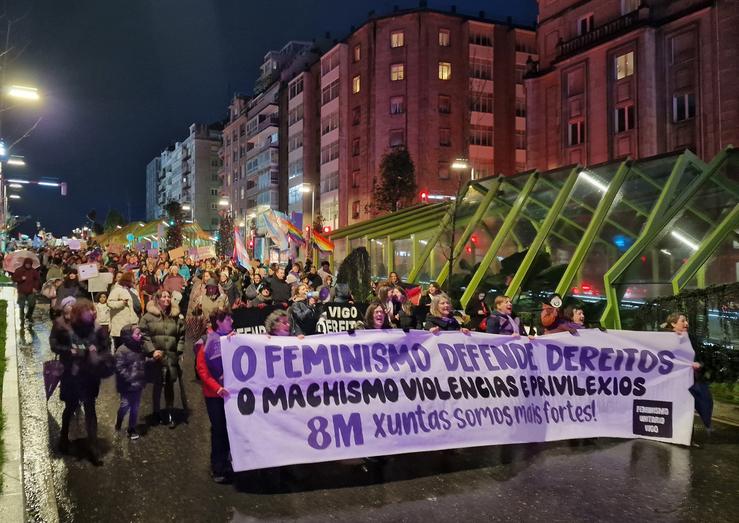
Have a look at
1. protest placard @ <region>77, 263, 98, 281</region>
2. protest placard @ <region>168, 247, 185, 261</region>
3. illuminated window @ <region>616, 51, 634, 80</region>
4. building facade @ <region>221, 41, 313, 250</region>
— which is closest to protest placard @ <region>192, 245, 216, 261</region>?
protest placard @ <region>168, 247, 185, 261</region>

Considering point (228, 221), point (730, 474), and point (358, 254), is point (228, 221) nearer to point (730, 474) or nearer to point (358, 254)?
point (358, 254)

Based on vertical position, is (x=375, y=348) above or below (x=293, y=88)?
below

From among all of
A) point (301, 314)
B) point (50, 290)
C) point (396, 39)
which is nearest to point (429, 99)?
point (396, 39)

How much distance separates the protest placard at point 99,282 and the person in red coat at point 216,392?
899 centimetres

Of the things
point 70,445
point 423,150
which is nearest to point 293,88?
point 423,150

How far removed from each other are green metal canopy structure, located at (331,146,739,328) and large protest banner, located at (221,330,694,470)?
422 centimetres

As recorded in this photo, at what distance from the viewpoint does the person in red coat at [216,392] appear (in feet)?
18.7

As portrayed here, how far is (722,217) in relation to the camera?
1182 centimetres

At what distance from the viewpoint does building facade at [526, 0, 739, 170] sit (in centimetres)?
3083

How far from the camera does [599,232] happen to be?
14.0 metres

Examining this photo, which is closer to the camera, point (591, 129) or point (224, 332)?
point (224, 332)

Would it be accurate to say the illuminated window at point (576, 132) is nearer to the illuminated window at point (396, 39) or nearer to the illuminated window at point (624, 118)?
the illuminated window at point (624, 118)

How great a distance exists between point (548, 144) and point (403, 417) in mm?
39330

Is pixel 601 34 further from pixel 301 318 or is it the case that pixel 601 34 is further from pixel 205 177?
pixel 205 177
